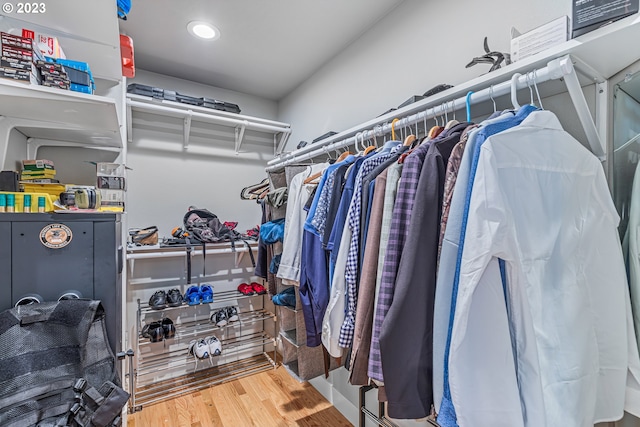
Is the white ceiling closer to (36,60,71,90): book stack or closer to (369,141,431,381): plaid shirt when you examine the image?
(36,60,71,90): book stack

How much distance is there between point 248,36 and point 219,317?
6.95 feet

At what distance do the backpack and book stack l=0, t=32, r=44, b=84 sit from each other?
4.67 feet

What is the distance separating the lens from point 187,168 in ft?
8.50

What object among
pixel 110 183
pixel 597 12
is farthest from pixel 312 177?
pixel 597 12

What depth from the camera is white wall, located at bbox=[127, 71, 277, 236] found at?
2.40 meters

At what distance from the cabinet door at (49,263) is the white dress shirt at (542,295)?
3.87 feet

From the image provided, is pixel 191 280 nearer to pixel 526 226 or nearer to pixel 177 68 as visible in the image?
pixel 177 68

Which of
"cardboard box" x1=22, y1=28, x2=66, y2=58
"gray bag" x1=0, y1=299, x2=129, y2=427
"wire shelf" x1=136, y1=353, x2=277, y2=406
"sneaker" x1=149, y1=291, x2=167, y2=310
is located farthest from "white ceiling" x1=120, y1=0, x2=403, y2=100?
"wire shelf" x1=136, y1=353, x2=277, y2=406

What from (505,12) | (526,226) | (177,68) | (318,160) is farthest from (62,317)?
(177,68)

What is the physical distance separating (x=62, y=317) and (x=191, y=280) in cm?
172

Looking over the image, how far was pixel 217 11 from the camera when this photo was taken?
1.74m

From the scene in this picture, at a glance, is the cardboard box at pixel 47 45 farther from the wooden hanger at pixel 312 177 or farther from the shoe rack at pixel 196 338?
the shoe rack at pixel 196 338

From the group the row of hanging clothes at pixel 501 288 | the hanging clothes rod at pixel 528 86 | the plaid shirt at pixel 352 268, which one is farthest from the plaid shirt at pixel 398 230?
the hanging clothes rod at pixel 528 86

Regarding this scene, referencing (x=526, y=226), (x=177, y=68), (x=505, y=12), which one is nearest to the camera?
(x=526, y=226)
